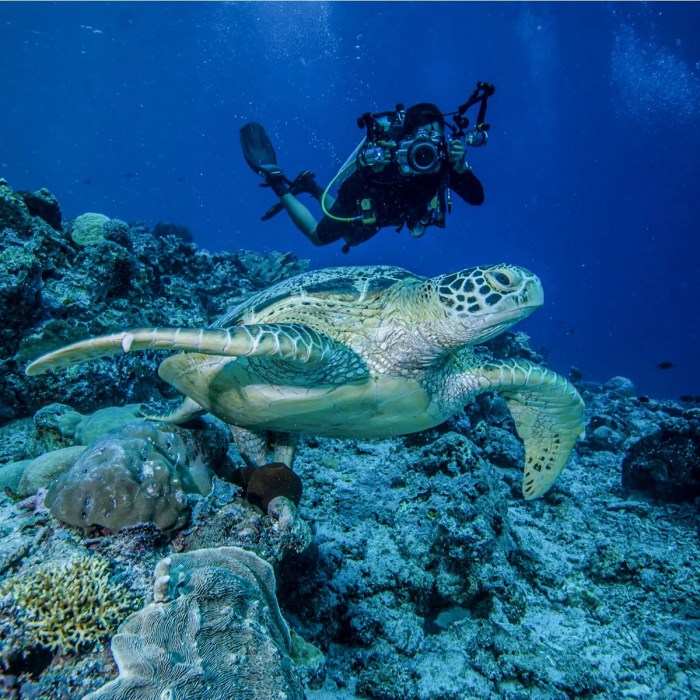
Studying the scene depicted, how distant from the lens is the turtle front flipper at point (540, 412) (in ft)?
10.7

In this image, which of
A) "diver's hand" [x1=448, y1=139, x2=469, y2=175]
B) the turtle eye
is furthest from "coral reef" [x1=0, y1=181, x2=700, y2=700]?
"diver's hand" [x1=448, y1=139, x2=469, y2=175]

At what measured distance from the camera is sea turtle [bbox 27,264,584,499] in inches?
103

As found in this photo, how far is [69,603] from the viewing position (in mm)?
1465

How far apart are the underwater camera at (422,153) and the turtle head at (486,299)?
290 centimetres

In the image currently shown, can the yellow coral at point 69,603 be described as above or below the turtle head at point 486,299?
below

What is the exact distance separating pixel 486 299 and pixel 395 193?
12.8 feet

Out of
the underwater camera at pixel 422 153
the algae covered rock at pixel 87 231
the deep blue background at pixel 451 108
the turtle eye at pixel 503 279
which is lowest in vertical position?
the turtle eye at pixel 503 279

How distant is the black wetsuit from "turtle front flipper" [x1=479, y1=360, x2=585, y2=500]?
137 inches

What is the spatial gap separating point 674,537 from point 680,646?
167 centimetres

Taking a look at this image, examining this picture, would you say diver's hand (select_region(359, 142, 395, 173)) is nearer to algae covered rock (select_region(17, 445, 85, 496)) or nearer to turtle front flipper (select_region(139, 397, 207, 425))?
turtle front flipper (select_region(139, 397, 207, 425))

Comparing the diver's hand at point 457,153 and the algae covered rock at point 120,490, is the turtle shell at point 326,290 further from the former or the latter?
the diver's hand at point 457,153

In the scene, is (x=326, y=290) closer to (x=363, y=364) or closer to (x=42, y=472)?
(x=363, y=364)

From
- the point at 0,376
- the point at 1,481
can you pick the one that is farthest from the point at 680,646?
the point at 0,376

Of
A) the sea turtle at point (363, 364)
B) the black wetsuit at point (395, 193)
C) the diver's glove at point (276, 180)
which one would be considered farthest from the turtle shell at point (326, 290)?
the diver's glove at point (276, 180)
